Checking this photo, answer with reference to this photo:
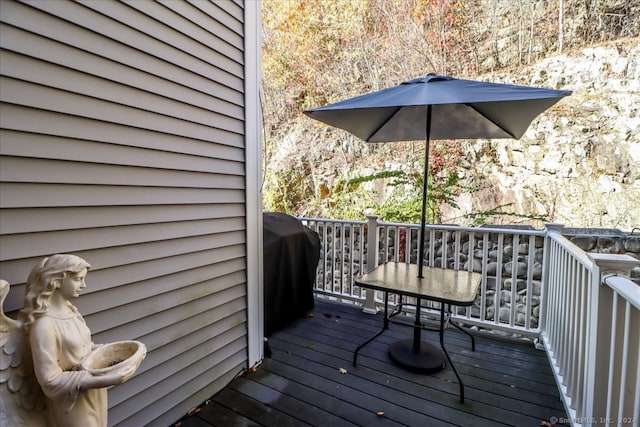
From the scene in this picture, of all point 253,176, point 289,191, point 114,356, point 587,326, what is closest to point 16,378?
point 114,356

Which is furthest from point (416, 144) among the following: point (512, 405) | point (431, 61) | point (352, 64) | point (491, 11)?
point (512, 405)

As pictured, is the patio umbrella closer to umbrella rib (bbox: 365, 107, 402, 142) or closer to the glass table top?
umbrella rib (bbox: 365, 107, 402, 142)

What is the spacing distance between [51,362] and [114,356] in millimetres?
226

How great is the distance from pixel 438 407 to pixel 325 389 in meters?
0.75

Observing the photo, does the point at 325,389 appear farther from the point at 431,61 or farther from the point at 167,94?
the point at 431,61

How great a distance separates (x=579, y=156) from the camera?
212 inches

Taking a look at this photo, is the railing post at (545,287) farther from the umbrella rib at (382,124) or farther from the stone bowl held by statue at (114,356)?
the stone bowl held by statue at (114,356)

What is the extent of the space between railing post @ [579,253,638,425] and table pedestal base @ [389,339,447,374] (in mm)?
1061

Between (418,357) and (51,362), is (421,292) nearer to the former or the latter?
(418,357)

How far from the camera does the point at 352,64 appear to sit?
301 inches

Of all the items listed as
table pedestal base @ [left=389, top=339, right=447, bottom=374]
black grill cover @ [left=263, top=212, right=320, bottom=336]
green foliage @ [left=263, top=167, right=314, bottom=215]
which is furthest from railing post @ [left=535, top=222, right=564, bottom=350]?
green foliage @ [left=263, top=167, right=314, bottom=215]

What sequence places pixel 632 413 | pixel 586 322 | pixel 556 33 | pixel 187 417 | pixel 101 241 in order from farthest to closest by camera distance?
pixel 556 33
pixel 187 417
pixel 586 322
pixel 101 241
pixel 632 413

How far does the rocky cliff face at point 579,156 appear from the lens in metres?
5.00

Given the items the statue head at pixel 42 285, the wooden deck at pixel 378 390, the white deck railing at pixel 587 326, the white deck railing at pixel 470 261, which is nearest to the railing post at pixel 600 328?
the white deck railing at pixel 587 326
